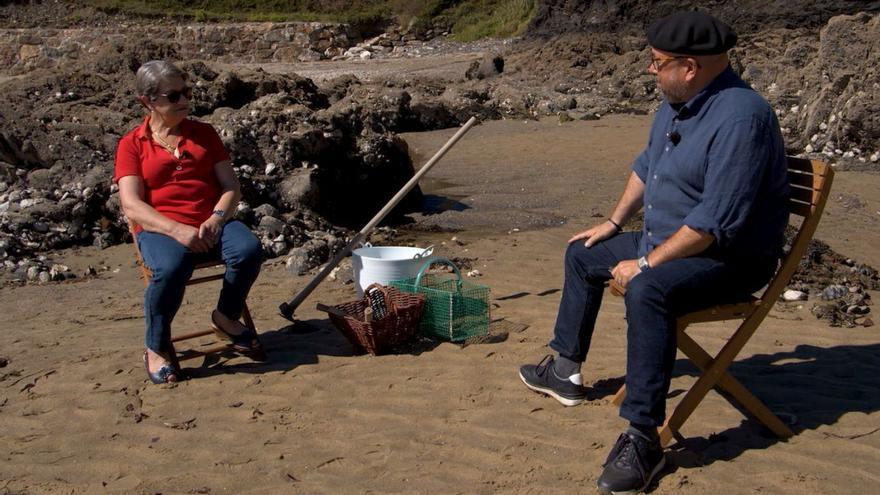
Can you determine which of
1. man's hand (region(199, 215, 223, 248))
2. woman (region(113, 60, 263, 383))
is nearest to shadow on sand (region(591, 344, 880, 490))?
woman (region(113, 60, 263, 383))

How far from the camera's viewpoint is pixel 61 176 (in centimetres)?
902

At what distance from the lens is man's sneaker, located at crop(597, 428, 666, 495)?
3709mm

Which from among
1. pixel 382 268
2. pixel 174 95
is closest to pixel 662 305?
pixel 382 268

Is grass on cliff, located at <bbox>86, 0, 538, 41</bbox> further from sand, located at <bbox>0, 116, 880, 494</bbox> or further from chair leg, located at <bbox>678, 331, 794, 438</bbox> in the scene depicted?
chair leg, located at <bbox>678, 331, 794, 438</bbox>

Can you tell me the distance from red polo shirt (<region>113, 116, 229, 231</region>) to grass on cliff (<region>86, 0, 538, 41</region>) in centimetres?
2809

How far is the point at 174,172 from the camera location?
17.4 feet

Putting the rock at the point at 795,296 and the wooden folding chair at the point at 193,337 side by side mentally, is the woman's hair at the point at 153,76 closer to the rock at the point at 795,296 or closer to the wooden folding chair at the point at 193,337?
the wooden folding chair at the point at 193,337

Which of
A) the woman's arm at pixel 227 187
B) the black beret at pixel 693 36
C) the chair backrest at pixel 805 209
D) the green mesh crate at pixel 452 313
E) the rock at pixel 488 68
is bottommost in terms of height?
the rock at pixel 488 68

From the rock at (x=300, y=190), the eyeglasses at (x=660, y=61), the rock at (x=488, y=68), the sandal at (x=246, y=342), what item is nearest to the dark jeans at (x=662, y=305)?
the eyeglasses at (x=660, y=61)

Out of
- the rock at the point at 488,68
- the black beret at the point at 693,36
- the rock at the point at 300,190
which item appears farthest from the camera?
the rock at the point at 488,68

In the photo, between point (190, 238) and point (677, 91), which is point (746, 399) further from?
point (190, 238)

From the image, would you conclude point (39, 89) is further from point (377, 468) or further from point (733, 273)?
point (733, 273)

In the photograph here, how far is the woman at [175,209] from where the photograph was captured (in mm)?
5059

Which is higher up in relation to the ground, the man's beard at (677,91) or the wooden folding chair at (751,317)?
the man's beard at (677,91)
